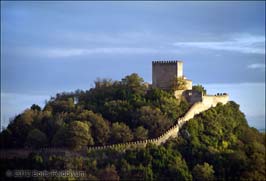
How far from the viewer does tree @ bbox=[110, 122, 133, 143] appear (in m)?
89.9

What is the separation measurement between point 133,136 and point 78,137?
476cm

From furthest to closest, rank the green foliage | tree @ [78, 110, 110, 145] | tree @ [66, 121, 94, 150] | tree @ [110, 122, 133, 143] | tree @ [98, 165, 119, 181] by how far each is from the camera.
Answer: tree @ [78, 110, 110, 145]
the green foliage
tree @ [110, 122, 133, 143]
tree @ [66, 121, 94, 150]
tree @ [98, 165, 119, 181]

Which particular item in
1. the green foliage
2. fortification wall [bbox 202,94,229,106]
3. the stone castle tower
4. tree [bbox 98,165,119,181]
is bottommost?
tree [bbox 98,165,119,181]

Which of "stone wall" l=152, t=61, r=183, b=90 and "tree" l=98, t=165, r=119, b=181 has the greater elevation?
"stone wall" l=152, t=61, r=183, b=90

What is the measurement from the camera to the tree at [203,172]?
87812 mm

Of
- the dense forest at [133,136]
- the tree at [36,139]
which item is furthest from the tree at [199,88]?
the tree at [36,139]

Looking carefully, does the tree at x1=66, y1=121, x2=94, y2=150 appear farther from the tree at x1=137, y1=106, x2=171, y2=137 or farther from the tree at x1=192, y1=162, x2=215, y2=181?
the tree at x1=192, y1=162, x2=215, y2=181

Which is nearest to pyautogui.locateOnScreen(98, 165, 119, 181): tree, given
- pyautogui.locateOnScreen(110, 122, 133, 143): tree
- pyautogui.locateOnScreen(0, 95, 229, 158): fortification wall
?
pyautogui.locateOnScreen(0, 95, 229, 158): fortification wall

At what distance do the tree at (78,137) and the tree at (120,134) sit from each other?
6.91ft

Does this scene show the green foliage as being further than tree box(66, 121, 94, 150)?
Yes

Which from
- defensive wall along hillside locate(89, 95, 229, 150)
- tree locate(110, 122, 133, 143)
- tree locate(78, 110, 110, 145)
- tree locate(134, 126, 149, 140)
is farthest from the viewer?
tree locate(134, 126, 149, 140)

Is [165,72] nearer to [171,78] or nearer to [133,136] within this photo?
[171,78]

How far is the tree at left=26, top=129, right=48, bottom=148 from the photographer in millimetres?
90312

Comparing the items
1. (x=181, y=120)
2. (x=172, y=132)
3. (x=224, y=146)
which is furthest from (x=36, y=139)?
(x=224, y=146)
